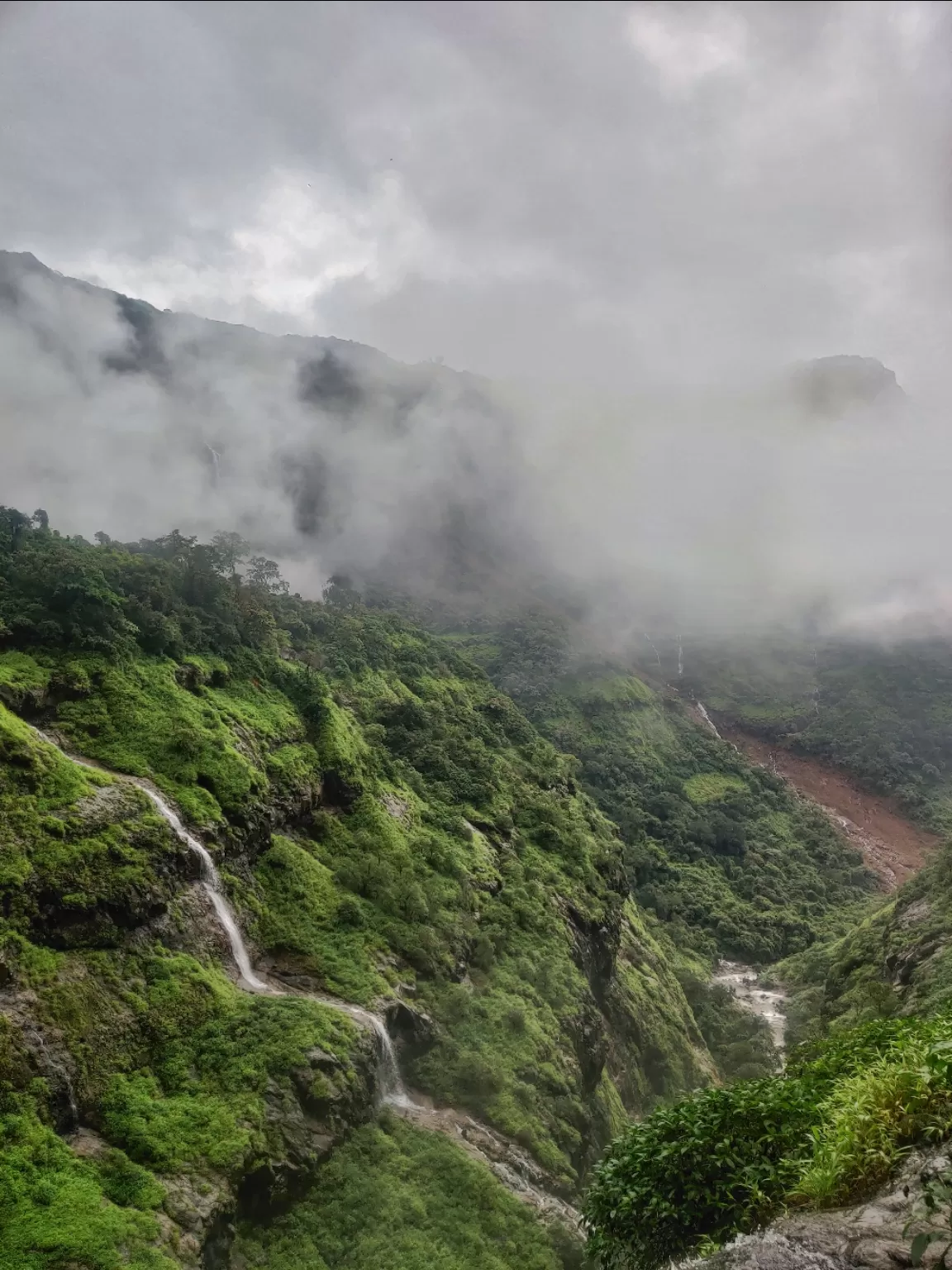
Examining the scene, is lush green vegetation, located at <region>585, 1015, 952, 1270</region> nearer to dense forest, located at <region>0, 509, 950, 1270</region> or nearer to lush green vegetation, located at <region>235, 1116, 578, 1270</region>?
dense forest, located at <region>0, 509, 950, 1270</region>

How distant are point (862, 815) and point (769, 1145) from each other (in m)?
184

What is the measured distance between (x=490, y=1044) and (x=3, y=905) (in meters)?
24.4

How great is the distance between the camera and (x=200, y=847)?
1394 inches

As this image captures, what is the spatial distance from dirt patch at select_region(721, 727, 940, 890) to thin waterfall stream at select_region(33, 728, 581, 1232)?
128 metres

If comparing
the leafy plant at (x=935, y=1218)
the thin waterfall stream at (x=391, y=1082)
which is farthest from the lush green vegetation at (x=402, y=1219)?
the leafy plant at (x=935, y=1218)

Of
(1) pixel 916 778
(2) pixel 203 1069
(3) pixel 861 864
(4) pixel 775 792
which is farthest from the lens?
(1) pixel 916 778

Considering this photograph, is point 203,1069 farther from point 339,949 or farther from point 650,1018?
point 650,1018

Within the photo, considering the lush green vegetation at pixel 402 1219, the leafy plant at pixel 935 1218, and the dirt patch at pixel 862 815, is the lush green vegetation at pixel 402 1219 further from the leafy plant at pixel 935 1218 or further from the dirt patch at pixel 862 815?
the dirt patch at pixel 862 815

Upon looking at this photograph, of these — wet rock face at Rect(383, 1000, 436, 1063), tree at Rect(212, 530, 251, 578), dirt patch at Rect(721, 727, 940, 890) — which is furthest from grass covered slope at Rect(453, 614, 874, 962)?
tree at Rect(212, 530, 251, 578)

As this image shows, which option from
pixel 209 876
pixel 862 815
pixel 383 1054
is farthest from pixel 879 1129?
pixel 862 815

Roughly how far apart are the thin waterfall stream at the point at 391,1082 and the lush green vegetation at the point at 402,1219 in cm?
148

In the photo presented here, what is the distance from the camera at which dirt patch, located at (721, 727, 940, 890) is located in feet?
497

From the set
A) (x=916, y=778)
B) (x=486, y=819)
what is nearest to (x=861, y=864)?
(x=916, y=778)

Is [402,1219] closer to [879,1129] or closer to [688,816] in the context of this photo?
[879,1129]
